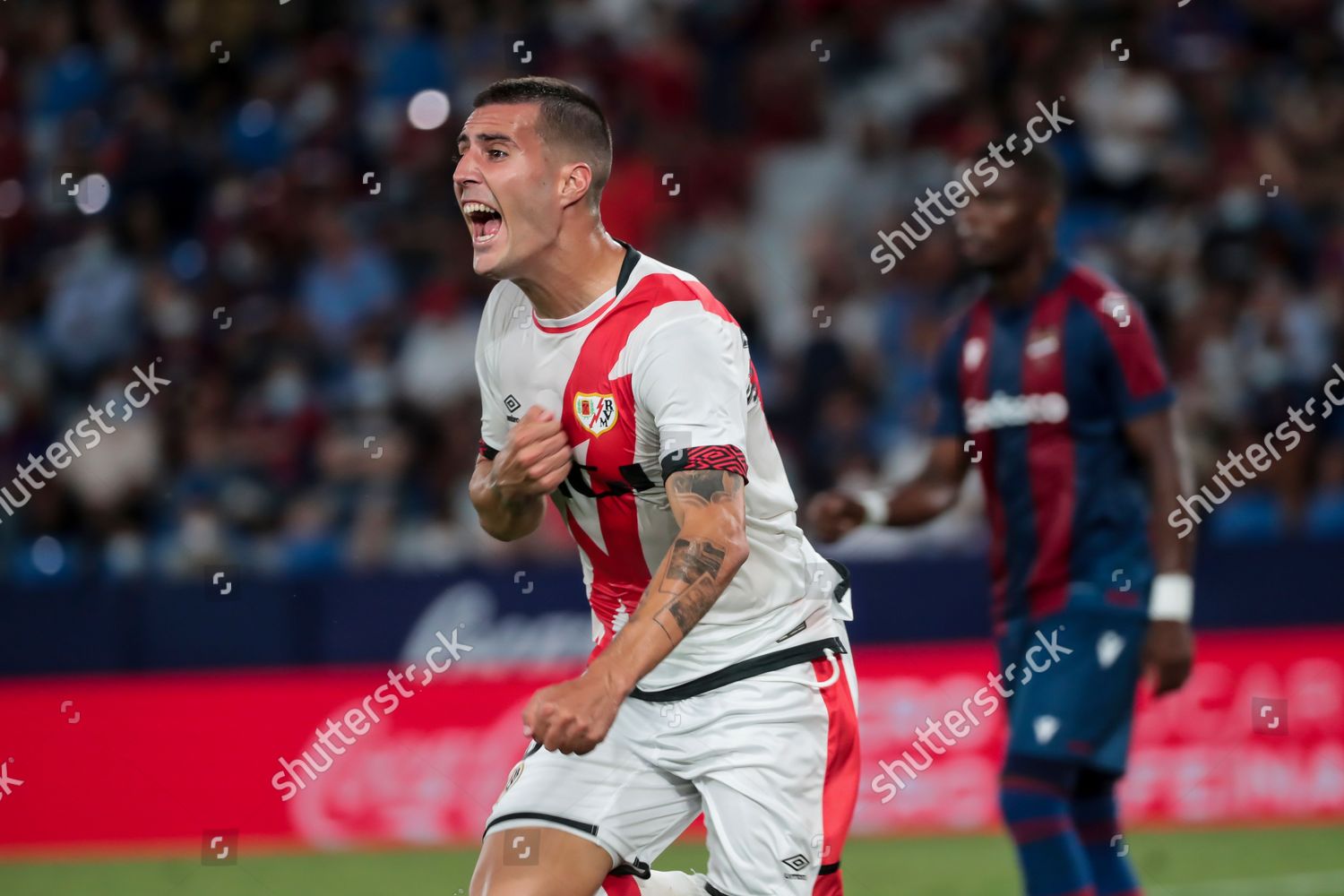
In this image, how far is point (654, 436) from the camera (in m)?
3.82

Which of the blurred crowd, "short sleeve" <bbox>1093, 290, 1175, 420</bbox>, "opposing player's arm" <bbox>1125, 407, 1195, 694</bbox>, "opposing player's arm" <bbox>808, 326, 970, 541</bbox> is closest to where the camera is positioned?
"opposing player's arm" <bbox>1125, 407, 1195, 694</bbox>

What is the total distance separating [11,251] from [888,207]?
232 inches

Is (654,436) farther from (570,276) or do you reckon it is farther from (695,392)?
(570,276)

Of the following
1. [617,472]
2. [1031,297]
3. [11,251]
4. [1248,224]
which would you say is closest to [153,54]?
[11,251]

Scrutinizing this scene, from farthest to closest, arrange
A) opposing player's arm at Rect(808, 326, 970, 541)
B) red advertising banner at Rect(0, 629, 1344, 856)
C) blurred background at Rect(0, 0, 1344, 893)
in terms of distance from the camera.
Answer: blurred background at Rect(0, 0, 1344, 893) < red advertising banner at Rect(0, 629, 1344, 856) < opposing player's arm at Rect(808, 326, 970, 541)

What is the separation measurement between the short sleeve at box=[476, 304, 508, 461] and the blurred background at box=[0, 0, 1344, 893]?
3728 mm

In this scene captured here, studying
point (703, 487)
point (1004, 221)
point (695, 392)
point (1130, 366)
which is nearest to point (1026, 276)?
point (1004, 221)

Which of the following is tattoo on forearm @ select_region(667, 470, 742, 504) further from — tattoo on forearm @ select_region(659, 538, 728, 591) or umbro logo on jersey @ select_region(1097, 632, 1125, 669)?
umbro logo on jersey @ select_region(1097, 632, 1125, 669)

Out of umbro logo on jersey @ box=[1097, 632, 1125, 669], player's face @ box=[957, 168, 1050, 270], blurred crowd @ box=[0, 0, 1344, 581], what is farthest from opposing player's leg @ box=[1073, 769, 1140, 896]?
blurred crowd @ box=[0, 0, 1344, 581]

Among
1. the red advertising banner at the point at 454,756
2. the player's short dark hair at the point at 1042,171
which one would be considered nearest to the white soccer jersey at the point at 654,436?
the player's short dark hair at the point at 1042,171

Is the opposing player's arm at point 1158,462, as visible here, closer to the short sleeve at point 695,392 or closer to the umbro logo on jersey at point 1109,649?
the umbro logo on jersey at point 1109,649

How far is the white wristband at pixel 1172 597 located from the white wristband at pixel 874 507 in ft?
3.12

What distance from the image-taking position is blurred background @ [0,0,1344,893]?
876 cm

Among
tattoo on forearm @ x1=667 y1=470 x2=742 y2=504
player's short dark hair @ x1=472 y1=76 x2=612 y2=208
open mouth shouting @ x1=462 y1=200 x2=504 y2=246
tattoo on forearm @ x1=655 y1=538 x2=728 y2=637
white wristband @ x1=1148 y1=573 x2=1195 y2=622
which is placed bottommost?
white wristband @ x1=1148 y1=573 x2=1195 y2=622
